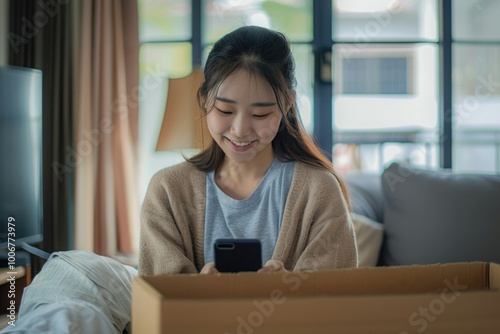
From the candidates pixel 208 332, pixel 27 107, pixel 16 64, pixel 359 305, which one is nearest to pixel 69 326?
pixel 208 332

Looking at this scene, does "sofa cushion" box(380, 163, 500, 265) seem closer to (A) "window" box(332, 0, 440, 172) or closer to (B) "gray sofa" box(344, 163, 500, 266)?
(B) "gray sofa" box(344, 163, 500, 266)

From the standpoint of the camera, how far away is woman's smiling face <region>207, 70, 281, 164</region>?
1302mm

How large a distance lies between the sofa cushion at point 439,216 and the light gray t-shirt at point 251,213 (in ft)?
→ 2.81

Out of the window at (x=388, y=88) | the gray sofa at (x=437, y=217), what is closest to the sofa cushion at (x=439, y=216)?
the gray sofa at (x=437, y=217)

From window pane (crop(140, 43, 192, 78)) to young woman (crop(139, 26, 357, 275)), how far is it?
8.41 feet

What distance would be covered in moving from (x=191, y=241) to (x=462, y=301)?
747mm

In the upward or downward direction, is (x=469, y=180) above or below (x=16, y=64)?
below

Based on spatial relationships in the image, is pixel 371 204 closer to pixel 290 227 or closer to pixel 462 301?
pixel 290 227

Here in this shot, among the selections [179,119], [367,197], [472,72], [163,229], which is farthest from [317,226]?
[472,72]

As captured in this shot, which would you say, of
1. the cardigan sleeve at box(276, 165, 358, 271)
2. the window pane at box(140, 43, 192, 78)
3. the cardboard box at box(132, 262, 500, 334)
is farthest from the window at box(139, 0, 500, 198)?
the cardboard box at box(132, 262, 500, 334)

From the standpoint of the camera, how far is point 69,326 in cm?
97

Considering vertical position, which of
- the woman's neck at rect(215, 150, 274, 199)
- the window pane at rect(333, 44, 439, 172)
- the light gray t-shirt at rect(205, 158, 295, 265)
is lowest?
the light gray t-shirt at rect(205, 158, 295, 265)

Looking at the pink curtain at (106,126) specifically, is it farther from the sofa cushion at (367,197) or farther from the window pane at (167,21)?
the sofa cushion at (367,197)

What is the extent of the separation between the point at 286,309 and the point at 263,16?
3505 millimetres
